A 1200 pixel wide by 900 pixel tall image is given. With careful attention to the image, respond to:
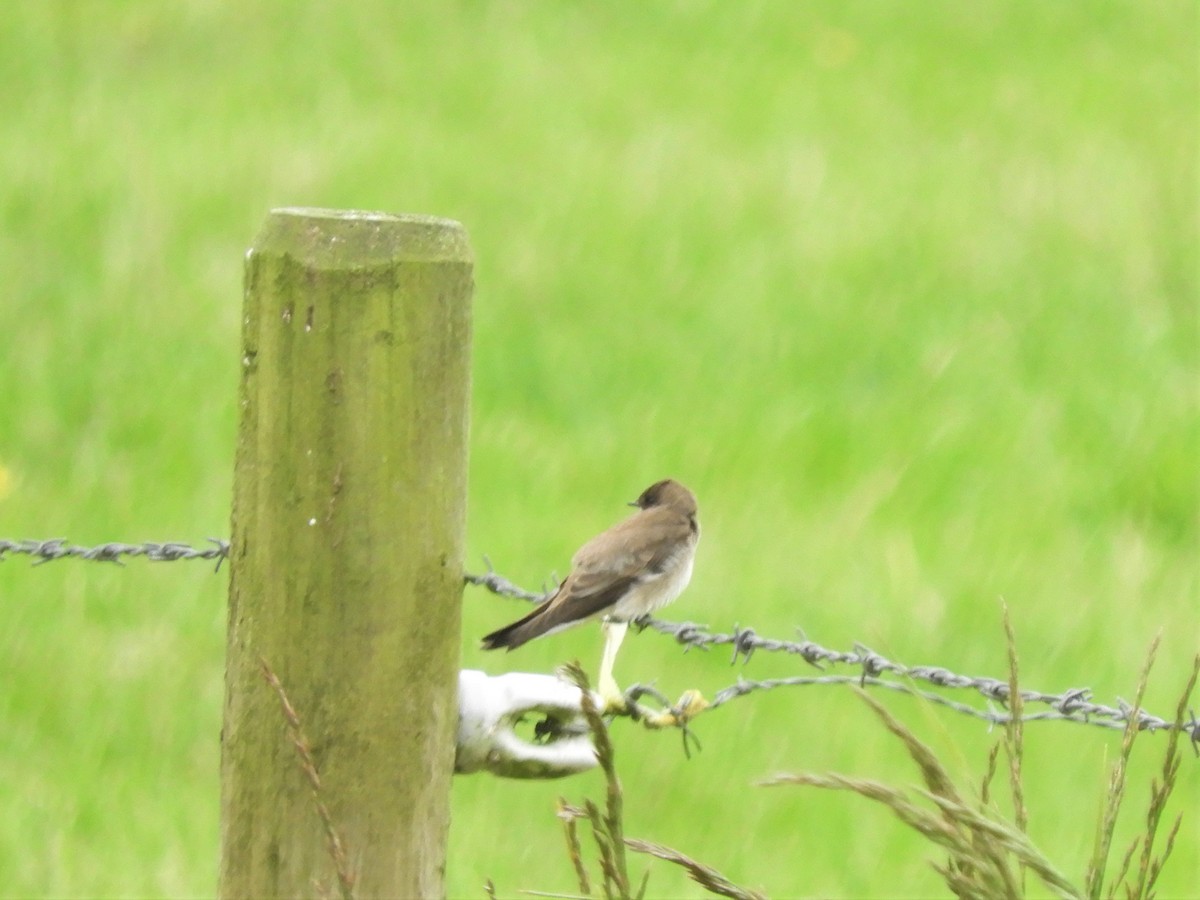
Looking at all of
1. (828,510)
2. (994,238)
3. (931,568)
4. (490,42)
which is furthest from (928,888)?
(490,42)

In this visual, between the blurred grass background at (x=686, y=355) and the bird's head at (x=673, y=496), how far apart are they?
116 cm

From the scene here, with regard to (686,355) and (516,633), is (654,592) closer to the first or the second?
(516,633)

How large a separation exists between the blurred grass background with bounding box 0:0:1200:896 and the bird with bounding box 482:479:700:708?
3.64ft

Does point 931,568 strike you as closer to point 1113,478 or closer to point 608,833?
point 1113,478

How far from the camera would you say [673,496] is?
4.38 meters

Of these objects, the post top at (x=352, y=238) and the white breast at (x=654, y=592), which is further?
the white breast at (x=654, y=592)

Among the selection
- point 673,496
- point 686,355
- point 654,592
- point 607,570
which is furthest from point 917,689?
point 686,355

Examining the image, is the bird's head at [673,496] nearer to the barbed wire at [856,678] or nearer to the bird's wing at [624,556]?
the bird's wing at [624,556]

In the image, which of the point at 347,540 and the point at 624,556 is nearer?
the point at 347,540

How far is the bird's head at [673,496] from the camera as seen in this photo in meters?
4.34

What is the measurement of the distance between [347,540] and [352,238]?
1.42ft

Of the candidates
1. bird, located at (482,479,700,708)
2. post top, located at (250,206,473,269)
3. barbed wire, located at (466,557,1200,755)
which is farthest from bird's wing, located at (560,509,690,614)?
post top, located at (250,206,473,269)

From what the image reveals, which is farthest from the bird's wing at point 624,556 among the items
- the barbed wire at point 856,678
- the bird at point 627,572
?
the barbed wire at point 856,678

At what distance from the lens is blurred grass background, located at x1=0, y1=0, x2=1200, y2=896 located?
18.1 ft
